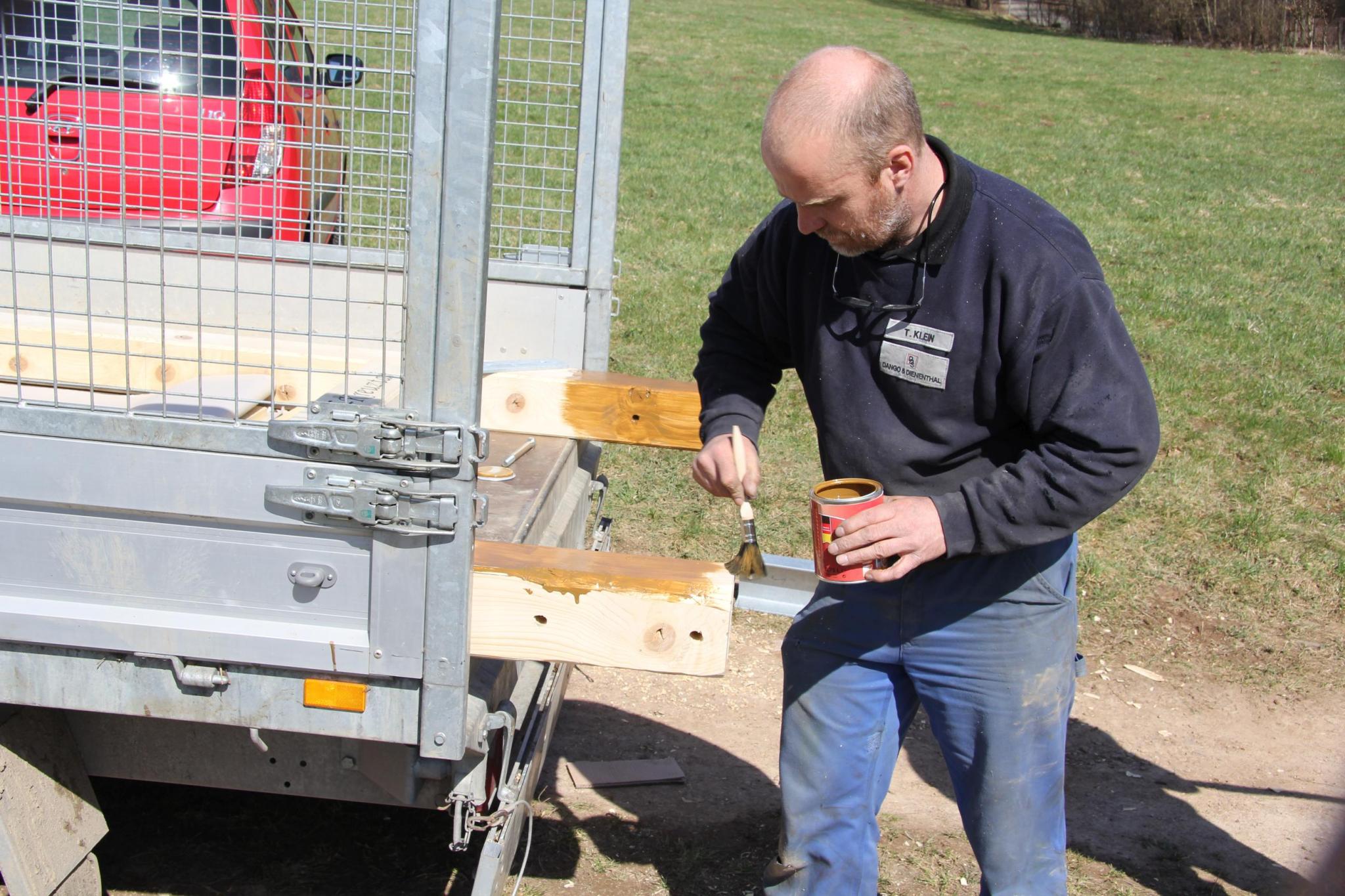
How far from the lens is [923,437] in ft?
8.05

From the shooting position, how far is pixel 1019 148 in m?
14.1

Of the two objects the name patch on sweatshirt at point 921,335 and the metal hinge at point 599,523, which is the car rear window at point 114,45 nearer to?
the name patch on sweatshirt at point 921,335

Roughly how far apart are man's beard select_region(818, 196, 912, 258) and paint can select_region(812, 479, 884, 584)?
452 millimetres

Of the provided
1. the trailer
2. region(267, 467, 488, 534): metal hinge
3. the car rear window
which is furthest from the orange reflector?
the car rear window

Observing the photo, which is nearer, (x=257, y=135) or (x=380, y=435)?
(x=380, y=435)

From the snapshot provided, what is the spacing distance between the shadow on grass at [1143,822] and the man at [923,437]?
118cm

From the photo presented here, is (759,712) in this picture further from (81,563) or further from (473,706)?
(81,563)

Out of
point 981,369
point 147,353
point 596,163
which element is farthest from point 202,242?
point 981,369

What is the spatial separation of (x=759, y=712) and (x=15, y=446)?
273cm

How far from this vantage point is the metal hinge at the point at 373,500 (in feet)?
6.72

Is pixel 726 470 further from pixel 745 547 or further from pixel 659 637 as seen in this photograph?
pixel 659 637

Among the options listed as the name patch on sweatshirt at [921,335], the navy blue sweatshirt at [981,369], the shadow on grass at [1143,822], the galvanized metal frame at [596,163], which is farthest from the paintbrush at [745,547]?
the shadow on grass at [1143,822]

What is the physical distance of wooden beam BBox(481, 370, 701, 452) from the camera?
127 inches

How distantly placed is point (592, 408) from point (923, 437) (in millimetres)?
1064
